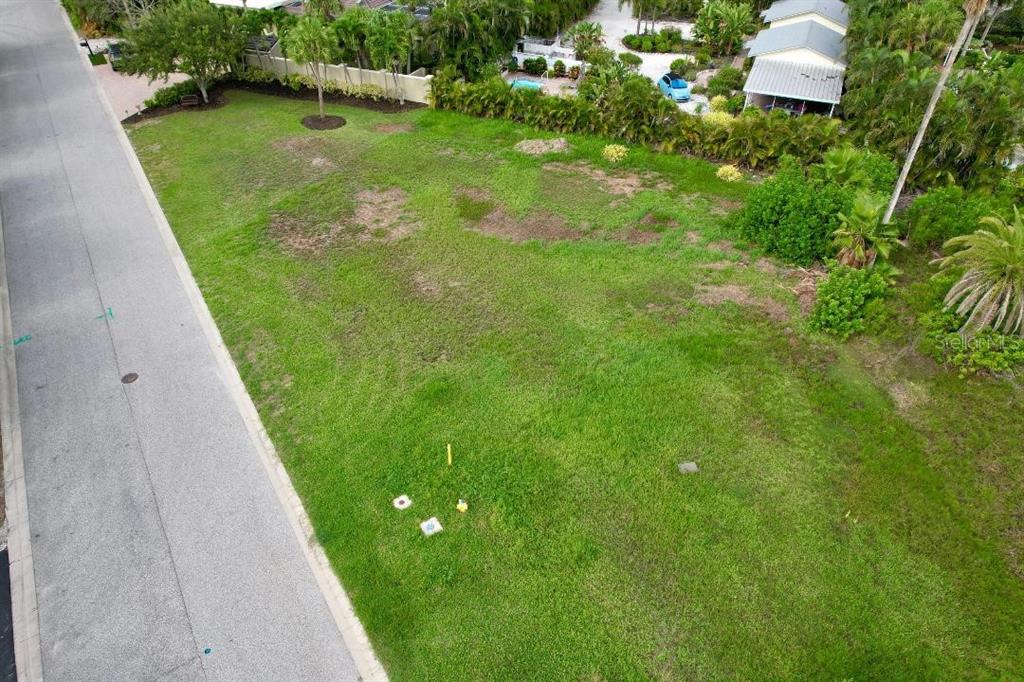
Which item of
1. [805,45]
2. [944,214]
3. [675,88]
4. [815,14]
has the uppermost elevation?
[815,14]

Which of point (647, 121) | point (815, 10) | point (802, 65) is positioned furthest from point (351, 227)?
point (815, 10)

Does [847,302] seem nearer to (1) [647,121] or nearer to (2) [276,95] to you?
(1) [647,121]

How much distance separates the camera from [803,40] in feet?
97.1

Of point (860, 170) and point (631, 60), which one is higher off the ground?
point (631, 60)

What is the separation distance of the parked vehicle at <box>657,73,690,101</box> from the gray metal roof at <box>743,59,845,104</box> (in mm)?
3243

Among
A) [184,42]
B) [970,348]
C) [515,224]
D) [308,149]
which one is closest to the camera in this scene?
[970,348]

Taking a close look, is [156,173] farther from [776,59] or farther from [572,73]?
[776,59]

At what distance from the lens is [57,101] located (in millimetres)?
31219

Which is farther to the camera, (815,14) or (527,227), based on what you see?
(815,14)

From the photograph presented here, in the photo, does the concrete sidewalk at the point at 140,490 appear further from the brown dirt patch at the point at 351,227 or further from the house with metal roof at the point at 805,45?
the house with metal roof at the point at 805,45

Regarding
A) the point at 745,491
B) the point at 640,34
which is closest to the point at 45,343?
the point at 745,491

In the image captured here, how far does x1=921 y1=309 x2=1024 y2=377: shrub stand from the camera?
47.7 ft

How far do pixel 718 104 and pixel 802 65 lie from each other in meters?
4.47

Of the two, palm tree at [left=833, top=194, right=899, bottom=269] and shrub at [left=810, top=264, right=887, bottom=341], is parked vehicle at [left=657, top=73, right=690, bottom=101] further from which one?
shrub at [left=810, top=264, right=887, bottom=341]
